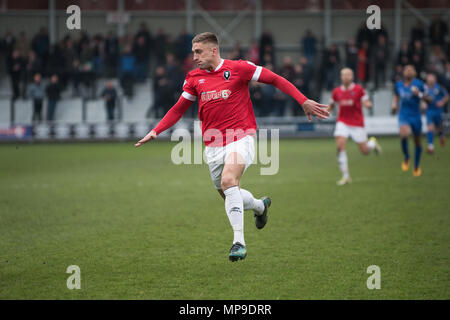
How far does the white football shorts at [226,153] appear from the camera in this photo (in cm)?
592

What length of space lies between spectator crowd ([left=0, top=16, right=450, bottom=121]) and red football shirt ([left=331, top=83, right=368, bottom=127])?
447 inches

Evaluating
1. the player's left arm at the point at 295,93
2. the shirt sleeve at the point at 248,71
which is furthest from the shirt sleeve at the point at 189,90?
the player's left arm at the point at 295,93

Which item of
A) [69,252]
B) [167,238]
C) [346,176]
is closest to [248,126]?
[167,238]

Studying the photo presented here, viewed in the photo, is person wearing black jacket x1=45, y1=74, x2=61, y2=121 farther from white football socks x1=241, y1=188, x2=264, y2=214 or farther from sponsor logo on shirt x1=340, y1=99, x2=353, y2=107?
white football socks x1=241, y1=188, x2=264, y2=214

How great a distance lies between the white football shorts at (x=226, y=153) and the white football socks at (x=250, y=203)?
1.02 ft

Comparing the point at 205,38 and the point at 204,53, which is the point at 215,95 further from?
the point at 205,38

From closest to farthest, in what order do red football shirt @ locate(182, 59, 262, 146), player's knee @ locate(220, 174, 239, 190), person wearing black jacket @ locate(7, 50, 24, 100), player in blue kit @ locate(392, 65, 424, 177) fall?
player's knee @ locate(220, 174, 239, 190), red football shirt @ locate(182, 59, 262, 146), player in blue kit @ locate(392, 65, 424, 177), person wearing black jacket @ locate(7, 50, 24, 100)

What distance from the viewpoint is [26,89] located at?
24.8 m

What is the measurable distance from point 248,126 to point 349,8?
2269 cm

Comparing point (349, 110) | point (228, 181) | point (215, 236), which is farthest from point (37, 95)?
point (228, 181)

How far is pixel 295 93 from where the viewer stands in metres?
5.79

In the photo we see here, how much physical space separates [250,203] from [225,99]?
117 centimetres

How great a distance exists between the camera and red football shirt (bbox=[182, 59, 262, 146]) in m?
6.00

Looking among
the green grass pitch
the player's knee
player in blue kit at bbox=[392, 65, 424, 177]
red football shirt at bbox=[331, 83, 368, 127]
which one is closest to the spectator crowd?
the green grass pitch
